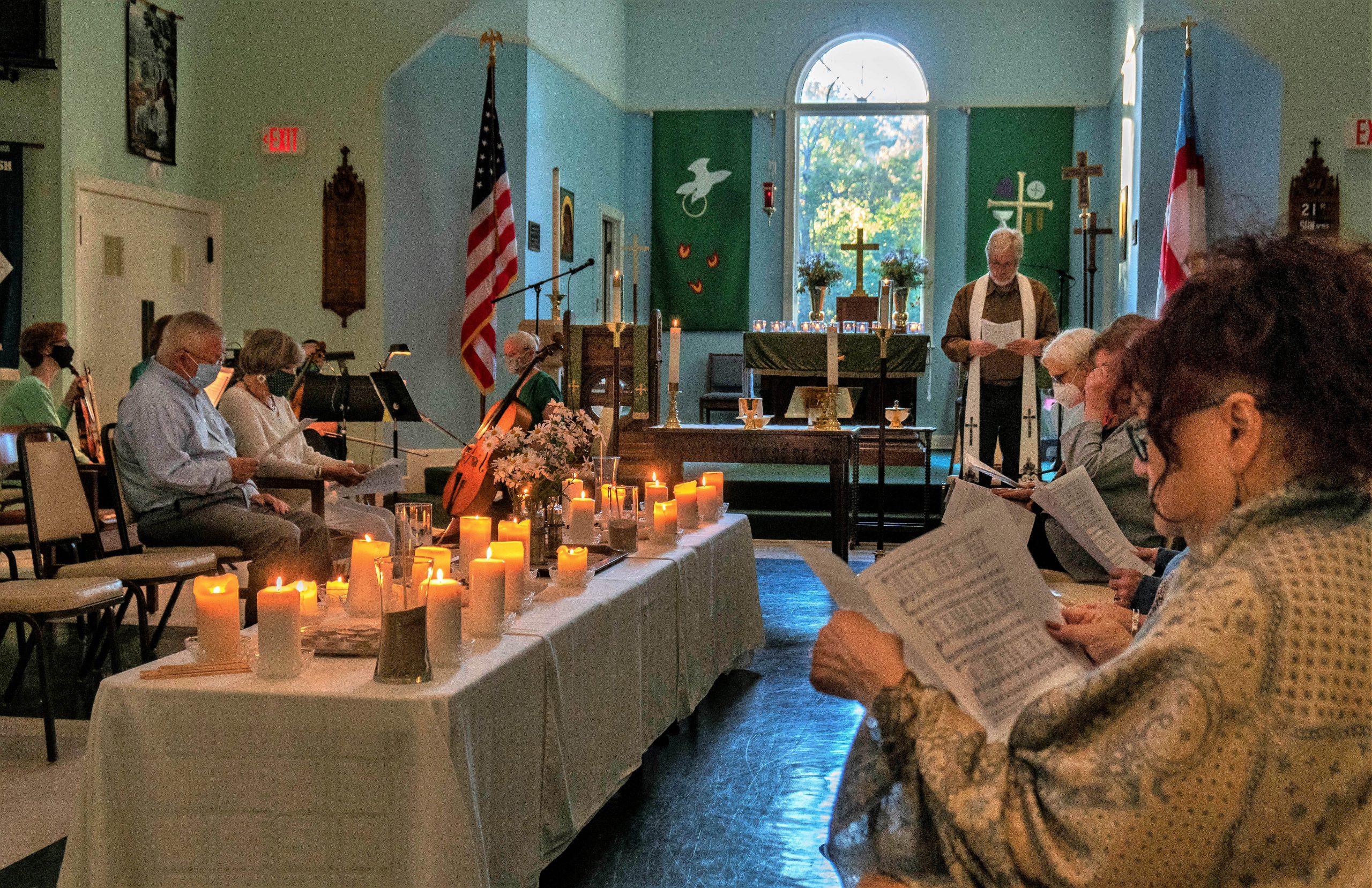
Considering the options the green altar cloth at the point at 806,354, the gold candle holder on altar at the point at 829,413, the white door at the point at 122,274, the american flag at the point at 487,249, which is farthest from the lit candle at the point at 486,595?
the green altar cloth at the point at 806,354

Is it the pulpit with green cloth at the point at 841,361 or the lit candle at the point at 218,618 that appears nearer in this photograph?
the lit candle at the point at 218,618

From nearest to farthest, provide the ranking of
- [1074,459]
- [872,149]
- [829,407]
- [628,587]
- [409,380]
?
[628,587] < [1074,459] < [829,407] < [409,380] < [872,149]

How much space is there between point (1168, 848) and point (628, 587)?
2084 millimetres

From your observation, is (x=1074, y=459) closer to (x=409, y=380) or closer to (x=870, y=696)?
(x=870, y=696)

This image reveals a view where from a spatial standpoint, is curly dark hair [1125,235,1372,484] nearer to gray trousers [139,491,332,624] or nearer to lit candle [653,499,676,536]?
lit candle [653,499,676,536]

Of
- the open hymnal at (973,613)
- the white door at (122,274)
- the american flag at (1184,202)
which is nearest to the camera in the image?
the open hymnal at (973,613)

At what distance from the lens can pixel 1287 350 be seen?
4.11 ft

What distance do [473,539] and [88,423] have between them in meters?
4.57

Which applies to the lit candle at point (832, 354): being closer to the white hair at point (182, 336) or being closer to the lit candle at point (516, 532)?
the white hair at point (182, 336)

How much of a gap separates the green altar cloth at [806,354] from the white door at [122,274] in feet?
14.9

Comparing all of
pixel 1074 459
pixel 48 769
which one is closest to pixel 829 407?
pixel 1074 459

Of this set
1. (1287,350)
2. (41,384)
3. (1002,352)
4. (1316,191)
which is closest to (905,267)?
(1316,191)

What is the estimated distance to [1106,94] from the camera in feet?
42.5

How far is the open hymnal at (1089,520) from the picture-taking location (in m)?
3.20
